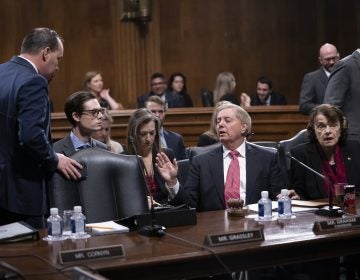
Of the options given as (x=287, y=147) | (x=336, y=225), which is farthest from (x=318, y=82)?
(x=336, y=225)

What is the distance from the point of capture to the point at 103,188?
14.2ft

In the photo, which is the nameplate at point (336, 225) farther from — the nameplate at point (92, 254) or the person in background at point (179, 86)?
the person in background at point (179, 86)

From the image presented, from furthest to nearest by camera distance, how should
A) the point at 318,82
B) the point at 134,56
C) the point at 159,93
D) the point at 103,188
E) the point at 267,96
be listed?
the point at 134,56
the point at 267,96
the point at 159,93
the point at 318,82
the point at 103,188

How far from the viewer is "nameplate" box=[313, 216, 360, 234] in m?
3.73

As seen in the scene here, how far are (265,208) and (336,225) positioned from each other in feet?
1.34

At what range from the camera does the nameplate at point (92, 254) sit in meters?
3.23

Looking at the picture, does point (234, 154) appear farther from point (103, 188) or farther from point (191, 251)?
point (191, 251)

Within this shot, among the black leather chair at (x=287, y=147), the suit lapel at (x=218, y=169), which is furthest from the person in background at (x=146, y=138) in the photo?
the black leather chair at (x=287, y=147)

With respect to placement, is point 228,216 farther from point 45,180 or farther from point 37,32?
point 37,32

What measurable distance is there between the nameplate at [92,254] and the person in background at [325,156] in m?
2.14

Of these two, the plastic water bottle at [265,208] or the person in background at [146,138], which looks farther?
the person in background at [146,138]

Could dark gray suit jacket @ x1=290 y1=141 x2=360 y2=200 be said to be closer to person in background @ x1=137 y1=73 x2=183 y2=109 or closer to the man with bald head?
the man with bald head

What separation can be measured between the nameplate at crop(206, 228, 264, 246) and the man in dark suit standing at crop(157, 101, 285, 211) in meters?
1.31

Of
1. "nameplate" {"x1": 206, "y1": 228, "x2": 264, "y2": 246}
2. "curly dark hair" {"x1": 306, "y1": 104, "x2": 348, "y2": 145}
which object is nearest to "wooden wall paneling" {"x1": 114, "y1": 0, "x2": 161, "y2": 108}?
"curly dark hair" {"x1": 306, "y1": 104, "x2": 348, "y2": 145}
